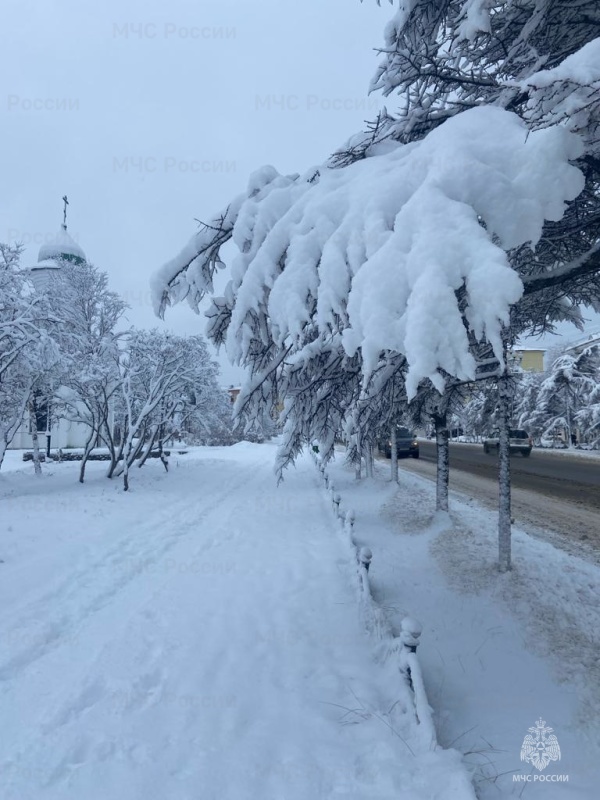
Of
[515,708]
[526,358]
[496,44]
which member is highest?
[526,358]

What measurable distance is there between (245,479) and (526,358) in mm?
73813

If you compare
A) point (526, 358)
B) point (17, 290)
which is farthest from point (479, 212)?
point (526, 358)

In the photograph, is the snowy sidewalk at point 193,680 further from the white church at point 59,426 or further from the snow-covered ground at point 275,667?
the white church at point 59,426

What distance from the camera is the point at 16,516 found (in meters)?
10.4

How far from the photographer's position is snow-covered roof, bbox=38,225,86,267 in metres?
37.7

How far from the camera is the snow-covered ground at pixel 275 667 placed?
2918 millimetres

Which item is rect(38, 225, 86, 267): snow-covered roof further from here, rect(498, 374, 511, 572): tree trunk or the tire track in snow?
rect(498, 374, 511, 572): tree trunk

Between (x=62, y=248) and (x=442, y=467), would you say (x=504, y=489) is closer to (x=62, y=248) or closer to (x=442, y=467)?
(x=442, y=467)

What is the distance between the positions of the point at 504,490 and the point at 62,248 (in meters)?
40.3

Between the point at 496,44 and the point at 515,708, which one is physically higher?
the point at 496,44

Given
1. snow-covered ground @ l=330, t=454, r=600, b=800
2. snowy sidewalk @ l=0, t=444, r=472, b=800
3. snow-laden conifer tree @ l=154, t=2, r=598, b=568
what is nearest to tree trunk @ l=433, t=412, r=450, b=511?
snow-covered ground @ l=330, t=454, r=600, b=800

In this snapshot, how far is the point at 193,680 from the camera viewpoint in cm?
395

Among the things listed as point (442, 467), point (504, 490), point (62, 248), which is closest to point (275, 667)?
point (504, 490)

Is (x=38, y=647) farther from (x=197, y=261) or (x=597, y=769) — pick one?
(x=597, y=769)
